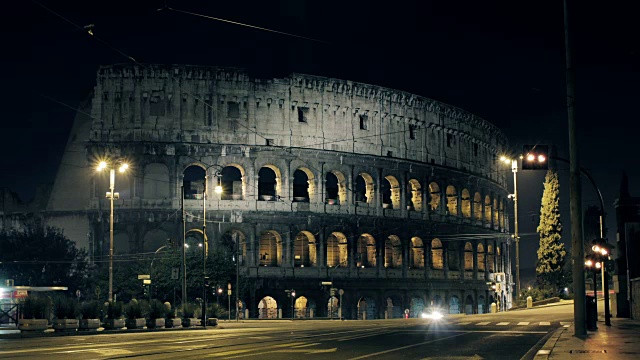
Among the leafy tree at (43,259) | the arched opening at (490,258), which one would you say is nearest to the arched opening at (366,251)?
the arched opening at (490,258)

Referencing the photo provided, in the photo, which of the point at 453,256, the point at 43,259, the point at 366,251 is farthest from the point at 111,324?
the point at 453,256

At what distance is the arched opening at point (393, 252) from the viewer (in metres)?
73.6

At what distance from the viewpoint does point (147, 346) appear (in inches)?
787

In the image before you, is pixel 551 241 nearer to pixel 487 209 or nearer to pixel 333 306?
pixel 333 306

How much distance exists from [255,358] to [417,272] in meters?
59.9

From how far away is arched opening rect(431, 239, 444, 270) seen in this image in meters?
77.6

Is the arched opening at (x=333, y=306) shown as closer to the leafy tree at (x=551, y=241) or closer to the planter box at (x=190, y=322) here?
the leafy tree at (x=551, y=241)

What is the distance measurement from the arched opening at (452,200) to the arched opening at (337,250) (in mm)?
14123

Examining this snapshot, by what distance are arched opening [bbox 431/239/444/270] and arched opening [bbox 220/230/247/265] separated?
20114 mm

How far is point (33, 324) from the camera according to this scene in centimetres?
2981

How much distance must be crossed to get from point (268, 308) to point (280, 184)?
31.5 feet

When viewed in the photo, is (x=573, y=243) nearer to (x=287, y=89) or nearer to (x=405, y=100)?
(x=287, y=89)

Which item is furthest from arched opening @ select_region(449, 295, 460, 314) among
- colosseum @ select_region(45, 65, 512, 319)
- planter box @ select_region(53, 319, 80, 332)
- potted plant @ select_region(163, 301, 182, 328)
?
planter box @ select_region(53, 319, 80, 332)

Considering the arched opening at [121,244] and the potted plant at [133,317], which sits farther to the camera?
the arched opening at [121,244]
